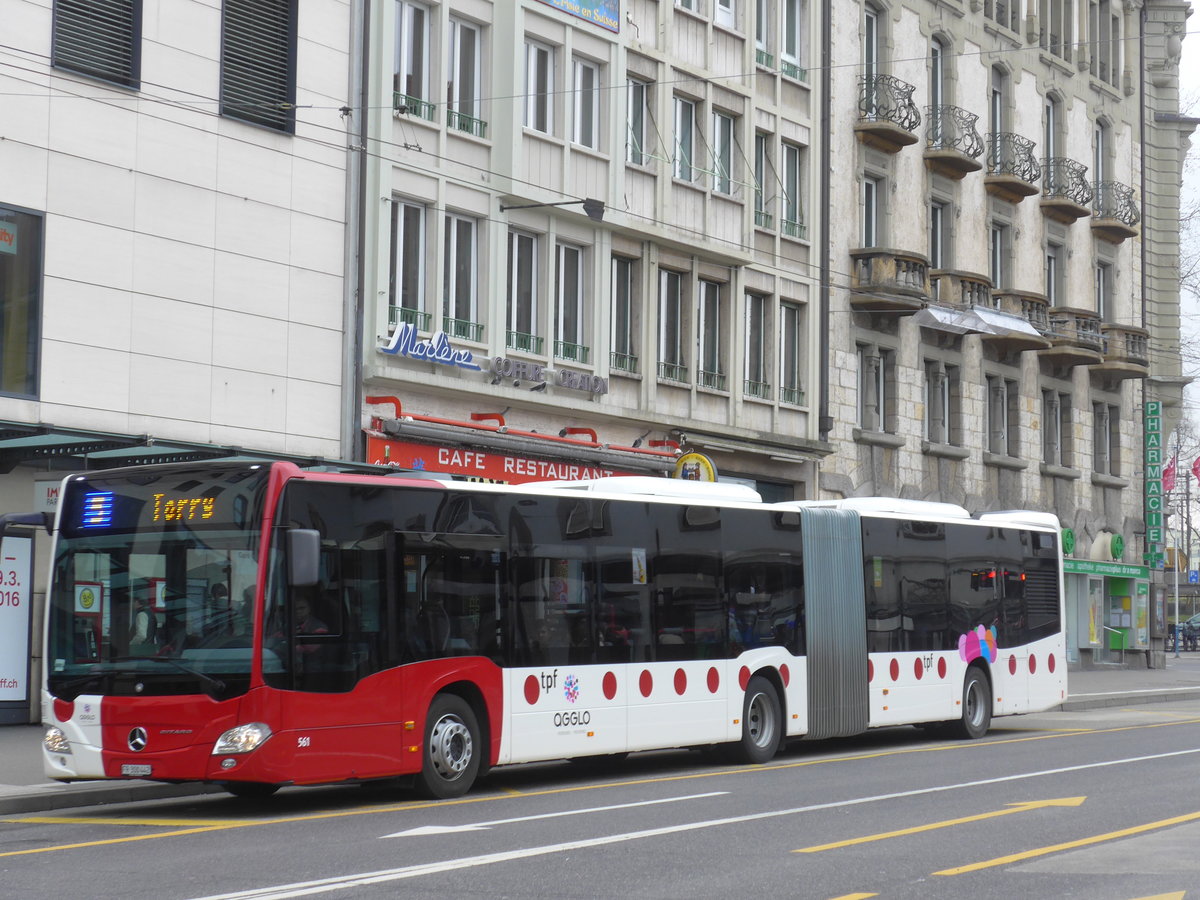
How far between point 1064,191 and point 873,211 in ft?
29.7

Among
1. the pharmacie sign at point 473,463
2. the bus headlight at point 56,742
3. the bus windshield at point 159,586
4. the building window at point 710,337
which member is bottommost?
the bus headlight at point 56,742

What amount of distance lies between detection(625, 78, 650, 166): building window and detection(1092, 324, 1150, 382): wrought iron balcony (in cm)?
1915

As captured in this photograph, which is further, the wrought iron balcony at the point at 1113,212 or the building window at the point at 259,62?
the wrought iron balcony at the point at 1113,212

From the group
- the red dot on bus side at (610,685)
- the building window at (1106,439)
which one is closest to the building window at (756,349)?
the building window at (1106,439)

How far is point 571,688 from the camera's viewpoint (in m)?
17.4

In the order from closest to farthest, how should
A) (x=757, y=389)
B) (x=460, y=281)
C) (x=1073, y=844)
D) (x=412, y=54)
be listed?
(x=1073, y=844) → (x=412, y=54) → (x=460, y=281) → (x=757, y=389)

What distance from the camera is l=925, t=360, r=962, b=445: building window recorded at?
41375 mm

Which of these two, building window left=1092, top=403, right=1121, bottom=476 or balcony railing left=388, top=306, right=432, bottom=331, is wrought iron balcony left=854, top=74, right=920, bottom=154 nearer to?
building window left=1092, top=403, right=1121, bottom=476

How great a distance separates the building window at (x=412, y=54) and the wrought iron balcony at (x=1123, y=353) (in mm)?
24543

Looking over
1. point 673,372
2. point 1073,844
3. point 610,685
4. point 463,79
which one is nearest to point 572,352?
point 673,372

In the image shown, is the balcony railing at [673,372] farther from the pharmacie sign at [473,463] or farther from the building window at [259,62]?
the building window at [259,62]

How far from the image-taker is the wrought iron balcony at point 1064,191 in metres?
45.8

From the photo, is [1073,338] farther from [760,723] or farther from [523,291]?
[760,723]

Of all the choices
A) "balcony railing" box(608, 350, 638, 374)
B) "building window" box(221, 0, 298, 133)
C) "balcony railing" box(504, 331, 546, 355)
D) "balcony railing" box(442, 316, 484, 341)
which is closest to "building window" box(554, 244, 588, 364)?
"balcony railing" box(504, 331, 546, 355)
